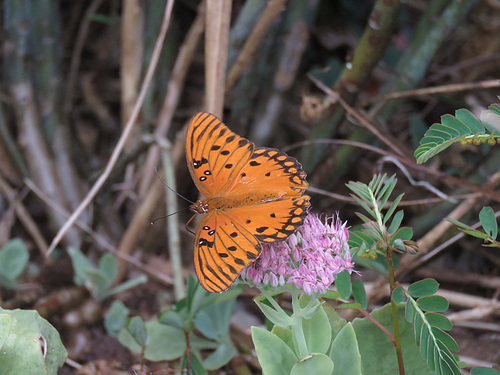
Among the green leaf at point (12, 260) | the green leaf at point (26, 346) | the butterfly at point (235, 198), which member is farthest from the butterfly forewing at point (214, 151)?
the green leaf at point (12, 260)

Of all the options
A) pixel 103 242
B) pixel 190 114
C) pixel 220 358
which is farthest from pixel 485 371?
pixel 190 114

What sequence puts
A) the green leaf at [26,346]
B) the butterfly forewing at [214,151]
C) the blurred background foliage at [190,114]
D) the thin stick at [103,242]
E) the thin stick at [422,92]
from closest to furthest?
1. the green leaf at [26,346]
2. the butterfly forewing at [214,151]
3. the thin stick at [422,92]
4. the blurred background foliage at [190,114]
5. the thin stick at [103,242]

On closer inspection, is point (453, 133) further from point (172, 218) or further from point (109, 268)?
point (109, 268)

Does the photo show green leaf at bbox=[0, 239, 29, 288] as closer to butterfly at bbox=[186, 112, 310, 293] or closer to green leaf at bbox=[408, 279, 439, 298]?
butterfly at bbox=[186, 112, 310, 293]

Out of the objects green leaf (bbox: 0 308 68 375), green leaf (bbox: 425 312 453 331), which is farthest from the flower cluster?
green leaf (bbox: 0 308 68 375)

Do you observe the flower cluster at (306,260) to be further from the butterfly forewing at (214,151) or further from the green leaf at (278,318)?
the butterfly forewing at (214,151)

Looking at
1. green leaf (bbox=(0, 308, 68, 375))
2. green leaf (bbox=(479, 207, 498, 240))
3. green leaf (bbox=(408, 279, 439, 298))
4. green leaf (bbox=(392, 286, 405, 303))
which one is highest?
green leaf (bbox=(479, 207, 498, 240))

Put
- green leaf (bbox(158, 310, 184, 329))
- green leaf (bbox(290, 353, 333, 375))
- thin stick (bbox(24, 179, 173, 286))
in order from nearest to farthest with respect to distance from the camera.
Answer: green leaf (bbox(290, 353, 333, 375)) < green leaf (bbox(158, 310, 184, 329)) < thin stick (bbox(24, 179, 173, 286))

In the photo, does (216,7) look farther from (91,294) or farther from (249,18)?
(91,294)
